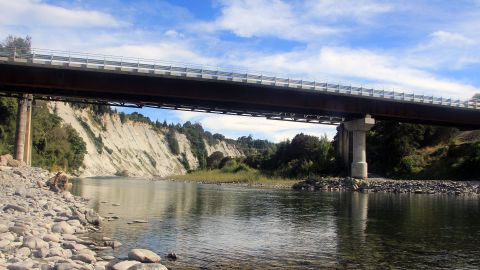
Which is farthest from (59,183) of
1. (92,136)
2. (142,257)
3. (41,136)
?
(92,136)

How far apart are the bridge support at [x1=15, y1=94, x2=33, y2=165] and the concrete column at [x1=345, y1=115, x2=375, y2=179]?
4634cm

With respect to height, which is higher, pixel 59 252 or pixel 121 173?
Answer: pixel 59 252

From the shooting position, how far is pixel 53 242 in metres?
16.6

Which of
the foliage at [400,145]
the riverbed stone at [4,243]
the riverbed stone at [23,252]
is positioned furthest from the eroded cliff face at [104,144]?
the riverbed stone at [23,252]

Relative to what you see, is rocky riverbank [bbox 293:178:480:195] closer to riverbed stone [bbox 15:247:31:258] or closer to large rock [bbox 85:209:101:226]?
large rock [bbox 85:209:101:226]

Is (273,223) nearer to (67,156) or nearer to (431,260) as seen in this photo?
(431,260)

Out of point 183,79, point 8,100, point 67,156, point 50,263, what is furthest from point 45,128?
point 50,263

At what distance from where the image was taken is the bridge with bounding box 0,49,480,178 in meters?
55.9

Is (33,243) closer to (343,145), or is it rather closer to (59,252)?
(59,252)

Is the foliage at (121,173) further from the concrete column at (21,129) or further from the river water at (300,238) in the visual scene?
the river water at (300,238)

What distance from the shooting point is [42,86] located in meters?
56.6

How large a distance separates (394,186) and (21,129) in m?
50.7

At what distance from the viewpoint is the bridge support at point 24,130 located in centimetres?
6125

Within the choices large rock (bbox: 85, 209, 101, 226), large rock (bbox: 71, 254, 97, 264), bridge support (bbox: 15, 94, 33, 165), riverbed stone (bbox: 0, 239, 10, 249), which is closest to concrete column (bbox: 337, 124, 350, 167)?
bridge support (bbox: 15, 94, 33, 165)
